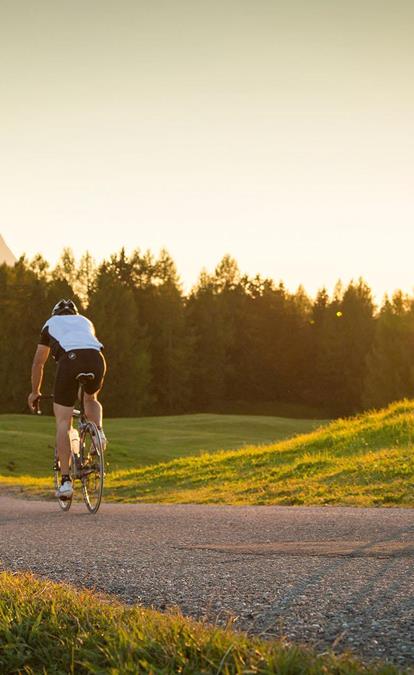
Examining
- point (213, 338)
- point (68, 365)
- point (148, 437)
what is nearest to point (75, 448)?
point (68, 365)

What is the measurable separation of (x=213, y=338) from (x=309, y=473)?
203 feet


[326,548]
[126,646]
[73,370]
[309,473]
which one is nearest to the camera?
[126,646]

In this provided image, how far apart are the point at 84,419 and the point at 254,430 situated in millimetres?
37087

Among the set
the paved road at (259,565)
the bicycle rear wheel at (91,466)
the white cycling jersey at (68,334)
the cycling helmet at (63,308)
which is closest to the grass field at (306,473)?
the bicycle rear wheel at (91,466)

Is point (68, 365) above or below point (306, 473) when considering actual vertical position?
above

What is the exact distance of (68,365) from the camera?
30.1 ft

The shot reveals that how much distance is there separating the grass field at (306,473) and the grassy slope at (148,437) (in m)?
6.18

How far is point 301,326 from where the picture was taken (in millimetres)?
81500

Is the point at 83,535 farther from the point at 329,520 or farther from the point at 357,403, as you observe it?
the point at 357,403

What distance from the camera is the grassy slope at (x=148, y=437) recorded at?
3097cm

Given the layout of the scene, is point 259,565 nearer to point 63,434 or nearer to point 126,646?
point 126,646

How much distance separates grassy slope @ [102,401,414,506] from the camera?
1208 centimetres

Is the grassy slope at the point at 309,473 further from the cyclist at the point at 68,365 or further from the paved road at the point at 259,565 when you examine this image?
the cyclist at the point at 68,365

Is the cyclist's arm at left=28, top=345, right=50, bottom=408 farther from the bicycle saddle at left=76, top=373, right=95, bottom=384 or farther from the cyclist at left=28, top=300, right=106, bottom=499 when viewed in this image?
the bicycle saddle at left=76, top=373, right=95, bottom=384
